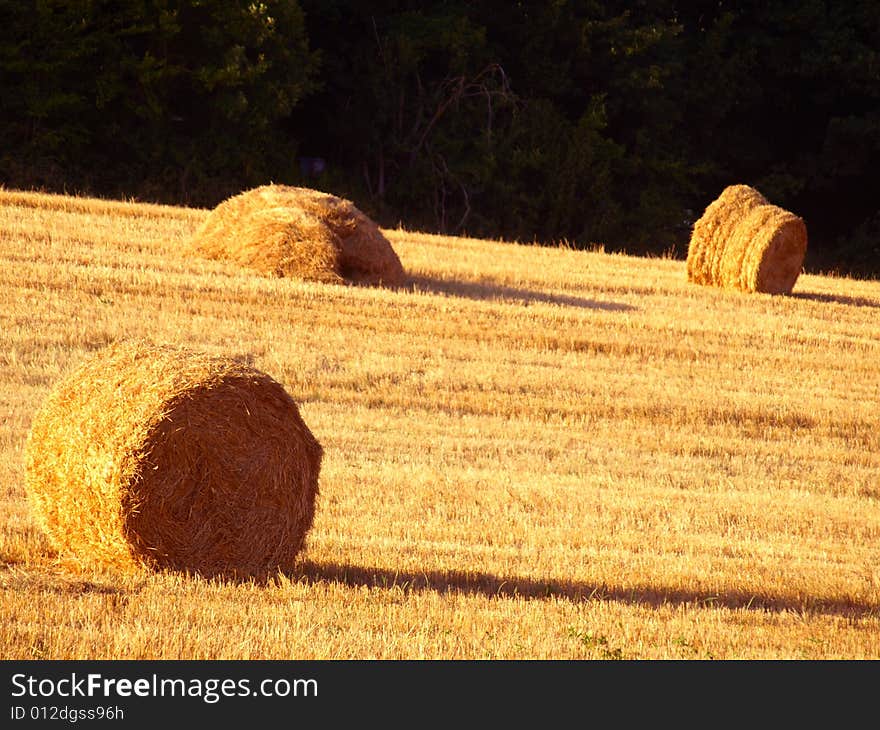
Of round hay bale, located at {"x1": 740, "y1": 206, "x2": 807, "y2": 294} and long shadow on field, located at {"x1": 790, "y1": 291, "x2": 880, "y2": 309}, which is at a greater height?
round hay bale, located at {"x1": 740, "y1": 206, "x2": 807, "y2": 294}

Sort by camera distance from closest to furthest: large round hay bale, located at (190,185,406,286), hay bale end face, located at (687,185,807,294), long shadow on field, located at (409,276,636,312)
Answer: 1. large round hay bale, located at (190,185,406,286)
2. long shadow on field, located at (409,276,636,312)
3. hay bale end face, located at (687,185,807,294)

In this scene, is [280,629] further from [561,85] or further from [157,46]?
[561,85]

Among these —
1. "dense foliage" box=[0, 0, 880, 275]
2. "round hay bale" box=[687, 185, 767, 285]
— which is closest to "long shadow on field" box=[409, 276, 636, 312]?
"round hay bale" box=[687, 185, 767, 285]

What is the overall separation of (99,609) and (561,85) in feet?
98.8

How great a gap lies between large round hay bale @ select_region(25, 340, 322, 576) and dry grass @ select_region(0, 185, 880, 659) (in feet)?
0.86

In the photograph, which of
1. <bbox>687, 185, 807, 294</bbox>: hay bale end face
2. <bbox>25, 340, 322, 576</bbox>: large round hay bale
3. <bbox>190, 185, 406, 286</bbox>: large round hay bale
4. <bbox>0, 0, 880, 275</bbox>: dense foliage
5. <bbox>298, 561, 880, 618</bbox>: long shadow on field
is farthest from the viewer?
<bbox>0, 0, 880, 275</bbox>: dense foliage

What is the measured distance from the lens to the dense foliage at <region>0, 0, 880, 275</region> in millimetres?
30578

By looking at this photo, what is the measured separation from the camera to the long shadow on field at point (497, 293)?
714 inches

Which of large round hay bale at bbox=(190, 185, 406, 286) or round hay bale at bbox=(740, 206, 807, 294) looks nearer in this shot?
large round hay bale at bbox=(190, 185, 406, 286)

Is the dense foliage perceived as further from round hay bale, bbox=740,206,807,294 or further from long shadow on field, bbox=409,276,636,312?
round hay bale, bbox=740,206,807,294

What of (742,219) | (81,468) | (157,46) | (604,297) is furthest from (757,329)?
(157,46)

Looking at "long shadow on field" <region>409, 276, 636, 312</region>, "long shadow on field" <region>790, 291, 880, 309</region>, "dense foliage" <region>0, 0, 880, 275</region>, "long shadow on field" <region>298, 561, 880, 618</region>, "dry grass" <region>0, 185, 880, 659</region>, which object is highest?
"dense foliage" <region>0, 0, 880, 275</region>

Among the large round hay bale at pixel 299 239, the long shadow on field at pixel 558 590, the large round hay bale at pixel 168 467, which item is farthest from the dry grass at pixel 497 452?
the large round hay bale at pixel 299 239

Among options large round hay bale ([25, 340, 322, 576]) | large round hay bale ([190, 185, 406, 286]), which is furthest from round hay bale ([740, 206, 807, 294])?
large round hay bale ([25, 340, 322, 576])
